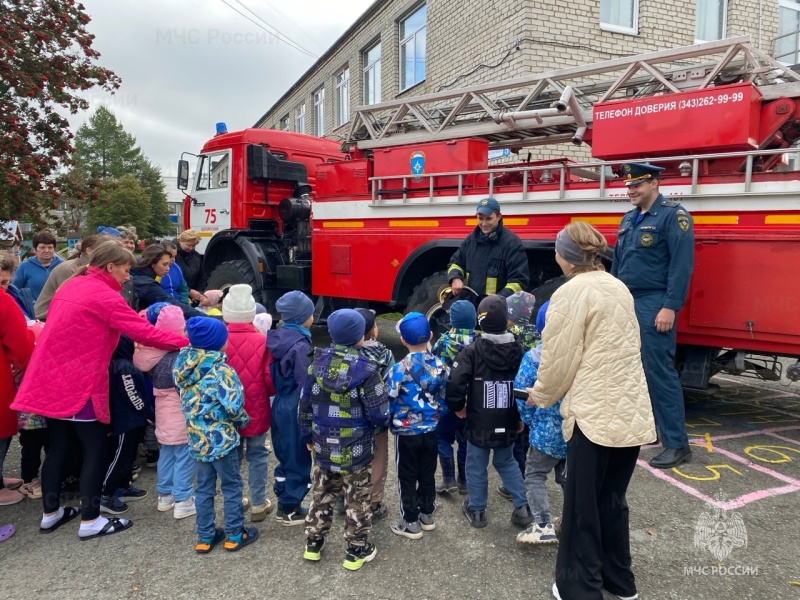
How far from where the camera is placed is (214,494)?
2820 mm

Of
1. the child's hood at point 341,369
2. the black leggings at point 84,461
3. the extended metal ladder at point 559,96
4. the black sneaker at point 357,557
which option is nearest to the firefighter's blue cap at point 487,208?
the extended metal ladder at point 559,96

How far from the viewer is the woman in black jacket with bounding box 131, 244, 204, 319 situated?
13.9ft

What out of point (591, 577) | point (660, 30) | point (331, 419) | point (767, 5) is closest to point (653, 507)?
point (591, 577)

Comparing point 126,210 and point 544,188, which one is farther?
point 126,210

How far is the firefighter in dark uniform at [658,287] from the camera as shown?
12.0ft

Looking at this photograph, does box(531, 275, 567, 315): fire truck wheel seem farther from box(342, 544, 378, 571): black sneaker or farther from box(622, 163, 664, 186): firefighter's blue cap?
box(342, 544, 378, 571): black sneaker

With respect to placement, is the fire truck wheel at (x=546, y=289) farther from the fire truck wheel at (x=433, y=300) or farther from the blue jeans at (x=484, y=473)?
the blue jeans at (x=484, y=473)

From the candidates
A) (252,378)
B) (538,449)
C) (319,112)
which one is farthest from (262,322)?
(319,112)

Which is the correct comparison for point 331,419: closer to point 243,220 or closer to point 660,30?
point 243,220

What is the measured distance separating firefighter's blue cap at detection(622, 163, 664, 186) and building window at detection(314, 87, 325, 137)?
1988 cm

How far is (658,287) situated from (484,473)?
5.90 ft

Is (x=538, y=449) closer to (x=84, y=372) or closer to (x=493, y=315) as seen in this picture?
(x=493, y=315)

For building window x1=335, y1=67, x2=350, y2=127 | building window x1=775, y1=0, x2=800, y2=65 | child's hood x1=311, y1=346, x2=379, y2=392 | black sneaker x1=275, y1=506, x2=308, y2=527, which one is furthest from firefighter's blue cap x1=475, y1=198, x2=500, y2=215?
building window x1=335, y1=67, x2=350, y2=127

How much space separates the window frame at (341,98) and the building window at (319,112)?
1.50 metres
